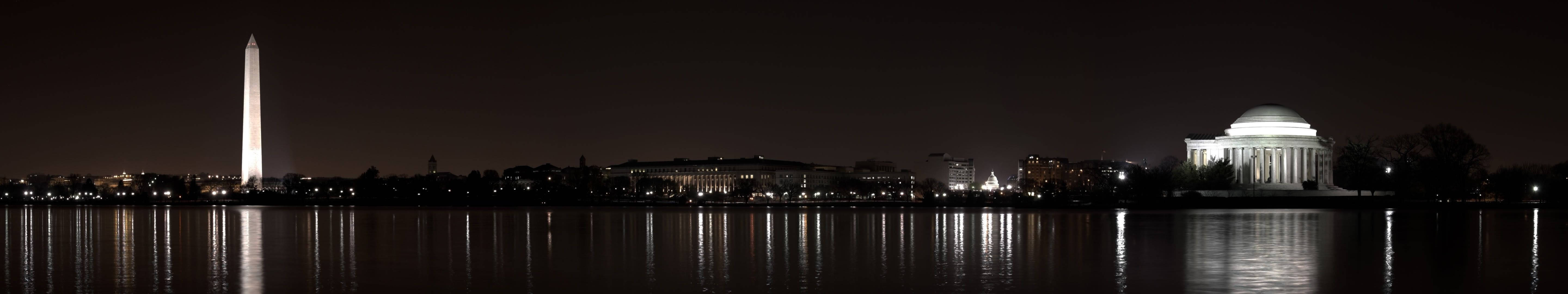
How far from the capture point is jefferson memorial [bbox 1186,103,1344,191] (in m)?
104

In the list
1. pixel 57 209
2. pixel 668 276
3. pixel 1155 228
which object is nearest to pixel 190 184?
pixel 57 209

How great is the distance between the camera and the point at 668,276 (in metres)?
23.9

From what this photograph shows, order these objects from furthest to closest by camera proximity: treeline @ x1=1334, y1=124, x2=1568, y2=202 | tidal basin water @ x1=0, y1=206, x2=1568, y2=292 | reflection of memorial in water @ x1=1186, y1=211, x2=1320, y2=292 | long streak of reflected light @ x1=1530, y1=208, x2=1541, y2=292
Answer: treeline @ x1=1334, y1=124, x2=1568, y2=202 → long streak of reflected light @ x1=1530, y1=208, x2=1541, y2=292 → tidal basin water @ x1=0, y1=206, x2=1568, y2=292 → reflection of memorial in water @ x1=1186, y1=211, x2=1320, y2=292

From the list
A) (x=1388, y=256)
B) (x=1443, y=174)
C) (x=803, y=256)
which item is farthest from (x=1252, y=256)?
(x=1443, y=174)

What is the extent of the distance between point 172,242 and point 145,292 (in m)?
18.1

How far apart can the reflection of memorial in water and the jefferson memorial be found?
54.8 metres

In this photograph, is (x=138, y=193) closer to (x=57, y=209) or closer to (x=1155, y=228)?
(x=57, y=209)

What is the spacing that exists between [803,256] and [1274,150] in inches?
3295

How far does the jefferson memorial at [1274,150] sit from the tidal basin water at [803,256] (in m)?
47.4

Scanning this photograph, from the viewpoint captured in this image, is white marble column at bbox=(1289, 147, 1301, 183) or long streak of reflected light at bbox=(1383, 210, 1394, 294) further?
white marble column at bbox=(1289, 147, 1301, 183)

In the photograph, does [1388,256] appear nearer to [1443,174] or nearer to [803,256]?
[803,256]

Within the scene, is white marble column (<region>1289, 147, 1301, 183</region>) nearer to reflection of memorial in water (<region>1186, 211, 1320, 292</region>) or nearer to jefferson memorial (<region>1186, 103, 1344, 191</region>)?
jefferson memorial (<region>1186, 103, 1344, 191</region>)

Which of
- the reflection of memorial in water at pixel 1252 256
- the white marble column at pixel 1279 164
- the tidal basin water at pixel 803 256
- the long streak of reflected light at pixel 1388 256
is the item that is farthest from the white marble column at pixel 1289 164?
the reflection of memorial in water at pixel 1252 256

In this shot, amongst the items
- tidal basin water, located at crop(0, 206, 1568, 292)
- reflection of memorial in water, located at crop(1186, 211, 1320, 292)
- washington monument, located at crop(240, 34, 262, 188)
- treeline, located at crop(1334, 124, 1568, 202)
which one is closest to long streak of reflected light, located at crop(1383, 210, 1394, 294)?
tidal basin water, located at crop(0, 206, 1568, 292)
